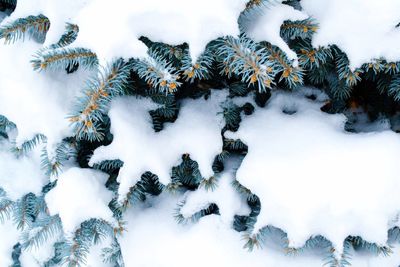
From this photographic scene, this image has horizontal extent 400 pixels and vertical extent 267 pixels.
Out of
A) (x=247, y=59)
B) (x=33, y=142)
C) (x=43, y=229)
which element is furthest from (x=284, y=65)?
(x=43, y=229)

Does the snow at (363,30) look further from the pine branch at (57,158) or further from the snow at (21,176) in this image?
the snow at (21,176)

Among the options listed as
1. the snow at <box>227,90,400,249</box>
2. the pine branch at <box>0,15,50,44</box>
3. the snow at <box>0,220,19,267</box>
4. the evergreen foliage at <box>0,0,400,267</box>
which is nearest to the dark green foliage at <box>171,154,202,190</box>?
the evergreen foliage at <box>0,0,400,267</box>

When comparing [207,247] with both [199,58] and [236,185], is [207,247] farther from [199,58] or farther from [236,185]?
[199,58]

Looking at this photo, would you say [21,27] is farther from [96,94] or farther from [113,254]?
[113,254]

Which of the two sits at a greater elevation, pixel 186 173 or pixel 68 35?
pixel 68 35

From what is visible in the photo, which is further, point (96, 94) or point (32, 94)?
point (32, 94)

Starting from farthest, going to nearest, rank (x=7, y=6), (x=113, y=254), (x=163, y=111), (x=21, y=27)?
(x=7, y=6) → (x=113, y=254) → (x=163, y=111) → (x=21, y=27)

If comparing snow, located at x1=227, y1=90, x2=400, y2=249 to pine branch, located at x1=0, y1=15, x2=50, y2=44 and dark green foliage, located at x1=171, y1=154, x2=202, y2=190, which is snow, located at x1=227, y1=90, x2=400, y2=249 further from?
pine branch, located at x1=0, y1=15, x2=50, y2=44

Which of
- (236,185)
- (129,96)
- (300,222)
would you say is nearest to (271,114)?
(236,185)

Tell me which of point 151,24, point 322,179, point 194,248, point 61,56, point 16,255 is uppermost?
point 151,24
